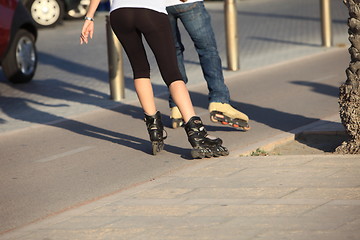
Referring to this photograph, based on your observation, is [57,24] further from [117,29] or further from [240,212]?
[240,212]

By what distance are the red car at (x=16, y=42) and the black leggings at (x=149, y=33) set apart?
5.81 metres

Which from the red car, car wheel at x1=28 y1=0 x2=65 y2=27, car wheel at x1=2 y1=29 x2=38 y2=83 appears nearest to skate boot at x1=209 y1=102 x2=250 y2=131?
the red car

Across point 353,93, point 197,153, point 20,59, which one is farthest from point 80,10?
point 353,93

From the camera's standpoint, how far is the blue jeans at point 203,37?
8953 mm

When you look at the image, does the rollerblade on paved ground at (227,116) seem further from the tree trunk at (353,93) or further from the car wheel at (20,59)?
the car wheel at (20,59)

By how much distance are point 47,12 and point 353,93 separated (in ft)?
49.9

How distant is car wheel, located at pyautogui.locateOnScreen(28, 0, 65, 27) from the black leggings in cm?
1425

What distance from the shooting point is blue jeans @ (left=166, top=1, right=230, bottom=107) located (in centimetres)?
895

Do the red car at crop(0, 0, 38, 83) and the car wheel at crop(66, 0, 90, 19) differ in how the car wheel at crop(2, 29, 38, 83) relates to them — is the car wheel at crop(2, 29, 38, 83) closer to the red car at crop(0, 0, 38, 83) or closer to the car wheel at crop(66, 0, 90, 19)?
the red car at crop(0, 0, 38, 83)

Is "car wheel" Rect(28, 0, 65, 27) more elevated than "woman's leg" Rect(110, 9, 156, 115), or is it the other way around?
"woman's leg" Rect(110, 9, 156, 115)

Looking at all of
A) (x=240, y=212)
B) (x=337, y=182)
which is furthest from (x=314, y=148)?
(x=240, y=212)

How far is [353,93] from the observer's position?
24.8 ft

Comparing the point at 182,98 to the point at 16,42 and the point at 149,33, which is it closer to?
the point at 149,33

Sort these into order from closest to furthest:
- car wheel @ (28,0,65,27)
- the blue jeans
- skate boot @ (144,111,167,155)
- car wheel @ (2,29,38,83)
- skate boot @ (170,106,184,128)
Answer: skate boot @ (144,111,167,155), the blue jeans, skate boot @ (170,106,184,128), car wheel @ (2,29,38,83), car wheel @ (28,0,65,27)
